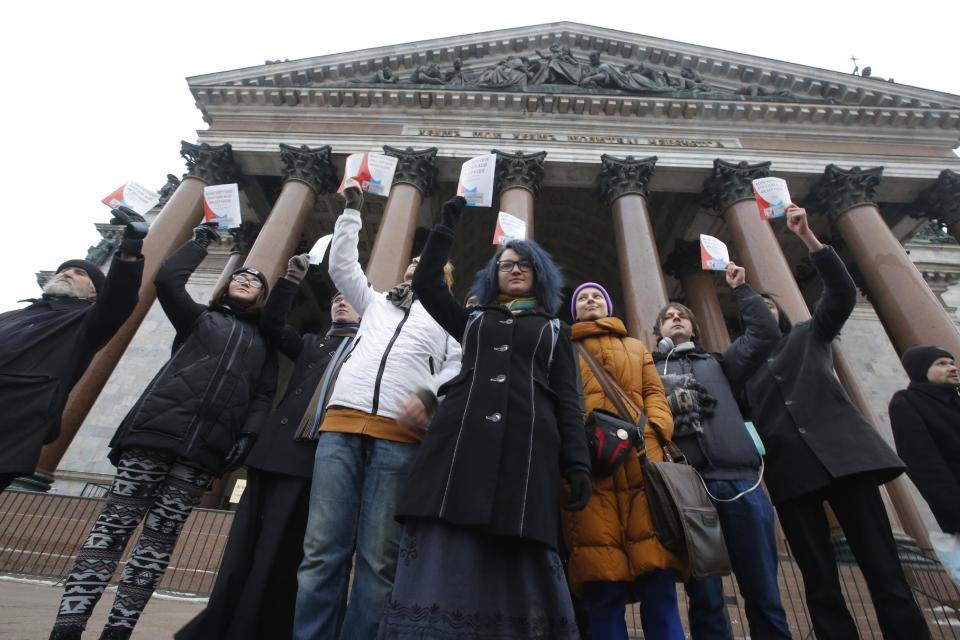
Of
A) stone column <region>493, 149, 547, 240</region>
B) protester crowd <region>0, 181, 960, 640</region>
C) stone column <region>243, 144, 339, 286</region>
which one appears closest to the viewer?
protester crowd <region>0, 181, 960, 640</region>

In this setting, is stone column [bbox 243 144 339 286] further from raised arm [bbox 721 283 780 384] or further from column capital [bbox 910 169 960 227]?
column capital [bbox 910 169 960 227]

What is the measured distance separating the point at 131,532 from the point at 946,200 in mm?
17186

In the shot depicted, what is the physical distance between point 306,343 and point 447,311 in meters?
1.77

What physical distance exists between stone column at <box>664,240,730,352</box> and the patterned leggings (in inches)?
455

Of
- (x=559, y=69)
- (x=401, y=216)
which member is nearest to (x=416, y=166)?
(x=401, y=216)

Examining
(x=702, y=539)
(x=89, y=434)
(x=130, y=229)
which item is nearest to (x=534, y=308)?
(x=702, y=539)

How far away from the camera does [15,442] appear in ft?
9.27

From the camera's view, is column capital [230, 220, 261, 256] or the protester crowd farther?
column capital [230, 220, 261, 256]

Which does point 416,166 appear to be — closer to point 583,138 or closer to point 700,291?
point 583,138

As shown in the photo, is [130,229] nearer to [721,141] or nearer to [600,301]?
[600,301]

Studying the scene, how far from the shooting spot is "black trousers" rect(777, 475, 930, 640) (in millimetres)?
2834

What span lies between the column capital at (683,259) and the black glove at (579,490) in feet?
45.5

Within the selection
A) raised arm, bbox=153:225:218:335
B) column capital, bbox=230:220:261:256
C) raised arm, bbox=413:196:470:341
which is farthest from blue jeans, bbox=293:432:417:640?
column capital, bbox=230:220:261:256

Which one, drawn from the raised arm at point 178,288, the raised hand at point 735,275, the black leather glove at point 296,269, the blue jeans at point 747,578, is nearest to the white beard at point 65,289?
the raised arm at point 178,288
